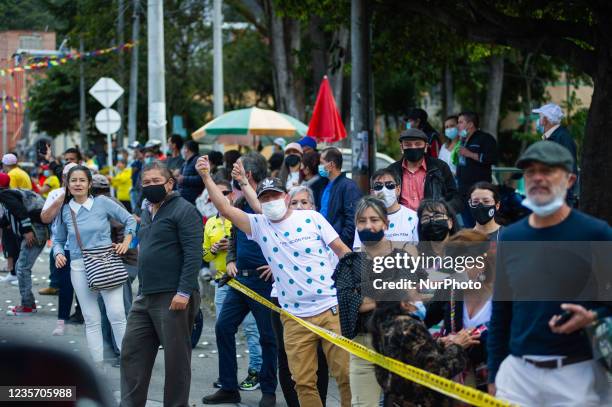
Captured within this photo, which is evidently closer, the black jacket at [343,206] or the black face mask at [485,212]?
the black face mask at [485,212]

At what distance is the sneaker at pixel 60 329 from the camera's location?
11.9 metres

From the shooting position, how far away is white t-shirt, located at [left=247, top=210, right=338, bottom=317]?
759cm

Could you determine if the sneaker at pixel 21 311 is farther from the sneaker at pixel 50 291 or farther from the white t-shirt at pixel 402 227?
the white t-shirt at pixel 402 227

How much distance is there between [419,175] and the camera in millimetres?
9414

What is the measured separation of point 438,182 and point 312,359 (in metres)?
2.43

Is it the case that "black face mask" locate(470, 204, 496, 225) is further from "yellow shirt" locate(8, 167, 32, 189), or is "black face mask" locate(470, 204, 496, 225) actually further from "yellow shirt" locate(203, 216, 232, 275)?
"yellow shirt" locate(8, 167, 32, 189)

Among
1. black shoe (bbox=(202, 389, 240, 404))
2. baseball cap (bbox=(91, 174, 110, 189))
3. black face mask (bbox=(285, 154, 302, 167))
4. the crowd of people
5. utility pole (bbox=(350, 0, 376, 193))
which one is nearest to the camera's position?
the crowd of people

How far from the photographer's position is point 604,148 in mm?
10852

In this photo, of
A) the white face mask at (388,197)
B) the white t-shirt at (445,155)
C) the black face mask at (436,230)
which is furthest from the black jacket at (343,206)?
the white t-shirt at (445,155)

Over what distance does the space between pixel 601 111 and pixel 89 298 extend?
17.4 ft

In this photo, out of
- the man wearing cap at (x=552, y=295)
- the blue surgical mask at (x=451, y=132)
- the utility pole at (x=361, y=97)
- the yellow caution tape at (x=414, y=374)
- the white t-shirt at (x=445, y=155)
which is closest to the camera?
the man wearing cap at (x=552, y=295)

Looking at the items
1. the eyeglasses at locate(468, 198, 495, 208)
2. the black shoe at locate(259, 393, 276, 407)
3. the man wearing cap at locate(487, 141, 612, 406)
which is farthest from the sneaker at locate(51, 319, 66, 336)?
the man wearing cap at locate(487, 141, 612, 406)

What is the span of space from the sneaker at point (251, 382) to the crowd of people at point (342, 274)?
0.01 meters

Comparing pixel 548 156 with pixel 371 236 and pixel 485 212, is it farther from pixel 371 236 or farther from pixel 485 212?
pixel 485 212
